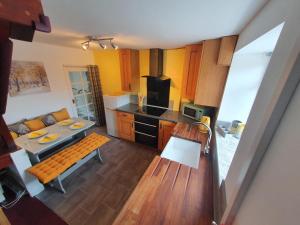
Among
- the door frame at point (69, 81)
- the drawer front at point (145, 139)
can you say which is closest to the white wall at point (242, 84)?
the drawer front at point (145, 139)

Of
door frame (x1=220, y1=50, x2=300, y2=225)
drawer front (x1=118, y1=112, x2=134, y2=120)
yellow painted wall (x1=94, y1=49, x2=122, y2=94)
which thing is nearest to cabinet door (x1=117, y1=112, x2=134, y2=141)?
drawer front (x1=118, y1=112, x2=134, y2=120)

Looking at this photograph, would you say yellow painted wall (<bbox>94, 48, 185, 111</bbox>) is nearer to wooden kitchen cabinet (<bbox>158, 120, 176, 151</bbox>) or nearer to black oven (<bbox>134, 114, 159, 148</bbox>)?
wooden kitchen cabinet (<bbox>158, 120, 176, 151</bbox>)

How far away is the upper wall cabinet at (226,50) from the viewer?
5.37 ft

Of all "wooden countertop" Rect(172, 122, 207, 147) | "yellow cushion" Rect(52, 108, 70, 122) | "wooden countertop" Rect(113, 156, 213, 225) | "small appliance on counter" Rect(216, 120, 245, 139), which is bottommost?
"yellow cushion" Rect(52, 108, 70, 122)

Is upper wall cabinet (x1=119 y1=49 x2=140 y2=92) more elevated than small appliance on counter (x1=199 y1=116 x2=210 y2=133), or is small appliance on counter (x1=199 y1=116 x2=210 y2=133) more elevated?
upper wall cabinet (x1=119 y1=49 x2=140 y2=92)

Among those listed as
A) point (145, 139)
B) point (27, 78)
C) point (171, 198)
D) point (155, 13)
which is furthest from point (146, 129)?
point (27, 78)

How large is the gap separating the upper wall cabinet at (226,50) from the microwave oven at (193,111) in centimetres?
90

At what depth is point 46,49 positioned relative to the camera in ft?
9.44

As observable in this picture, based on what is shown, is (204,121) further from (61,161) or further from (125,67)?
(61,161)

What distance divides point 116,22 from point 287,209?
1.70m

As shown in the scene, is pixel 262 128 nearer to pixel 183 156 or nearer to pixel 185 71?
pixel 183 156

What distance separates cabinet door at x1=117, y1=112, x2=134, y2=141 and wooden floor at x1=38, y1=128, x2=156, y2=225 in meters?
0.50

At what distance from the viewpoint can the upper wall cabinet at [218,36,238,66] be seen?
164 centimetres

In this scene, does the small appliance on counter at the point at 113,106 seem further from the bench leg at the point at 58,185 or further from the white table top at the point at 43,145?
the bench leg at the point at 58,185
